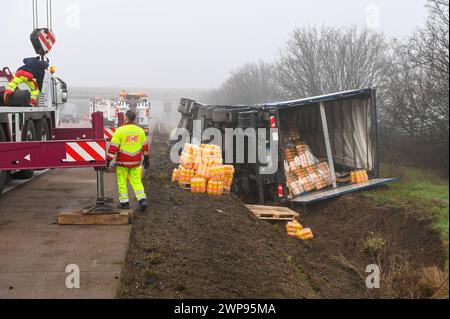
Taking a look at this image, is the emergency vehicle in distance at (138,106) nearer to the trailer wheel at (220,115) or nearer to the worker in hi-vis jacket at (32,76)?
the worker in hi-vis jacket at (32,76)

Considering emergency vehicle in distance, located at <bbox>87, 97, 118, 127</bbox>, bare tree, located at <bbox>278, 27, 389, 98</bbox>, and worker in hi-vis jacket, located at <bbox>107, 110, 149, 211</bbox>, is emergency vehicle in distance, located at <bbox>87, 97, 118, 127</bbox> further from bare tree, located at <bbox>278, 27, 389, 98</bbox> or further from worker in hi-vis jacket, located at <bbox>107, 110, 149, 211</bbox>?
worker in hi-vis jacket, located at <bbox>107, 110, 149, 211</bbox>

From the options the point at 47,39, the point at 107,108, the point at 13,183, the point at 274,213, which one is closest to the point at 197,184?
the point at 274,213

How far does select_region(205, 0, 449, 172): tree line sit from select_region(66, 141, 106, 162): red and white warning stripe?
435cm

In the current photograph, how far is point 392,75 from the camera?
1702cm

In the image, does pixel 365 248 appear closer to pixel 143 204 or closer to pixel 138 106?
pixel 143 204

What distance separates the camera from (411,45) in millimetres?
13625

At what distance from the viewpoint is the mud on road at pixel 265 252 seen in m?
5.16

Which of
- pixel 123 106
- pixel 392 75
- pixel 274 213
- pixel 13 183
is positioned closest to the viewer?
pixel 274 213

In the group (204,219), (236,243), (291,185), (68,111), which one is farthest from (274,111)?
(68,111)

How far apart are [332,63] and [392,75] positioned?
515cm

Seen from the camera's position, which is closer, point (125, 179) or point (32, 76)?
point (125, 179)

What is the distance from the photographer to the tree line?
10599 millimetres

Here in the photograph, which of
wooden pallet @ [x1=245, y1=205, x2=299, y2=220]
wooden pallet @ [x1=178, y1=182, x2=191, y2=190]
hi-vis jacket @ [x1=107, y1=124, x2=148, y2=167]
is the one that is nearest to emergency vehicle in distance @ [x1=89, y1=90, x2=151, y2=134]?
wooden pallet @ [x1=178, y1=182, x2=191, y2=190]

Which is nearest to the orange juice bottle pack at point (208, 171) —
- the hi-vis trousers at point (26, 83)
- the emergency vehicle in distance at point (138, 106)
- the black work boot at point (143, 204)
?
the black work boot at point (143, 204)
